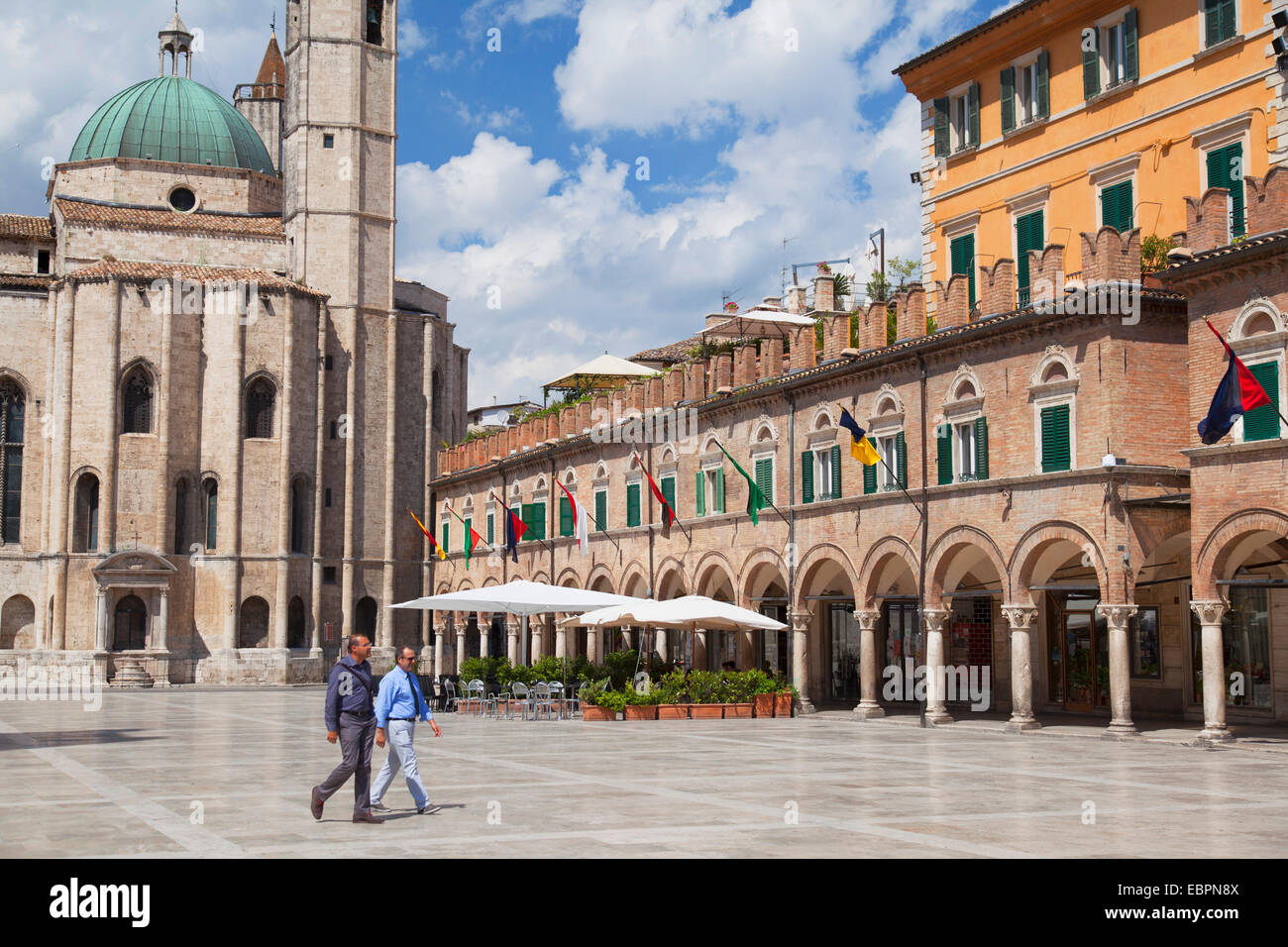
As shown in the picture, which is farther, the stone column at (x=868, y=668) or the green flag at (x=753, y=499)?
the green flag at (x=753, y=499)

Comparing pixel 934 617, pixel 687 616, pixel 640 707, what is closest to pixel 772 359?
pixel 687 616

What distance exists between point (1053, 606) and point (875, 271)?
2156 cm

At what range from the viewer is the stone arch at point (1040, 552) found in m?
27.0

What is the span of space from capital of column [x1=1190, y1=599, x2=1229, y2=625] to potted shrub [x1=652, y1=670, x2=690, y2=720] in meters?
11.5

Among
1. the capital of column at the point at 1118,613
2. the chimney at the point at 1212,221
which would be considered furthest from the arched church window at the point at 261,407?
the chimney at the point at 1212,221

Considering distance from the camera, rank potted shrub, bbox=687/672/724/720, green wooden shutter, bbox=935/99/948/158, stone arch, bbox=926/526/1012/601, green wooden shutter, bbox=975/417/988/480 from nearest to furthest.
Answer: green wooden shutter, bbox=975/417/988/480 < stone arch, bbox=926/526/1012/601 < potted shrub, bbox=687/672/724/720 < green wooden shutter, bbox=935/99/948/158

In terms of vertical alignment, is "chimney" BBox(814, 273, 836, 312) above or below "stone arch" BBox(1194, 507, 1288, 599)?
above

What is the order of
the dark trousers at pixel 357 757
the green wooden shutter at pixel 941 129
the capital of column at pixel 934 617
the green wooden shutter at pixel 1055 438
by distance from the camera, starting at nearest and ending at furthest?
the dark trousers at pixel 357 757 < the green wooden shutter at pixel 1055 438 < the capital of column at pixel 934 617 < the green wooden shutter at pixel 941 129

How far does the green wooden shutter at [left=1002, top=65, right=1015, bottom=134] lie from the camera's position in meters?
32.3

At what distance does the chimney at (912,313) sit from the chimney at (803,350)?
369 centimetres

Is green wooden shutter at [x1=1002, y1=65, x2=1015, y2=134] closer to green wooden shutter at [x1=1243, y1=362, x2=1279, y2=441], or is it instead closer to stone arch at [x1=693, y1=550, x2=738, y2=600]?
green wooden shutter at [x1=1243, y1=362, x2=1279, y2=441]

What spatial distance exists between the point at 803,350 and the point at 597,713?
10.7 m

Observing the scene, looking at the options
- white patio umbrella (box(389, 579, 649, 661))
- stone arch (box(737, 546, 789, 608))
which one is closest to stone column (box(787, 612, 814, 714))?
stone arch (box(737, 546, 789, 608))

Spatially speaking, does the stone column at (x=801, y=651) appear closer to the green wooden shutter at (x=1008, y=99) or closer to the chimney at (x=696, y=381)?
the chimney at (x=696, y=381)
